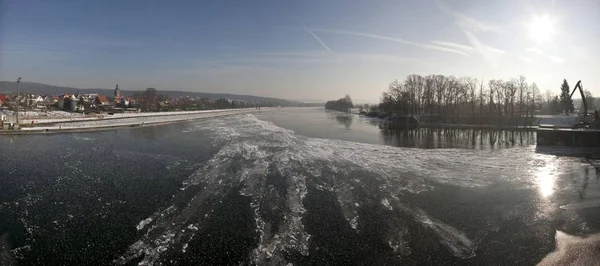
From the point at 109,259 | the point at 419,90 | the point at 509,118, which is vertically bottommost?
the point at 109,259

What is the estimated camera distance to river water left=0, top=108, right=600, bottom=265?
9352 mm

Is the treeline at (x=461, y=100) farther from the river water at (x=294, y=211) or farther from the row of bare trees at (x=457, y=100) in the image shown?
the river water at (x=294, y=211)

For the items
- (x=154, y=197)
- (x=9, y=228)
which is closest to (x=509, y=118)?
(x=154, y=197)

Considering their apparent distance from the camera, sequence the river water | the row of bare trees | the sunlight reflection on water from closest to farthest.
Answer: the river water < the sunlight reflection on water < the row of bare trees

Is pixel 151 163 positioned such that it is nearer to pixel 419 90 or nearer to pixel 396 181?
pixel 396 181

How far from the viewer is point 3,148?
2778 cm

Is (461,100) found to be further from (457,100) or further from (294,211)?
(294,211)

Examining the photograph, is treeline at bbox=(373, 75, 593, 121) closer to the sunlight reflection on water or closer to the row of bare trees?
the row of bare trees

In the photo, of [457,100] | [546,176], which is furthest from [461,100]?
[546,176]

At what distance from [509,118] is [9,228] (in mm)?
75895

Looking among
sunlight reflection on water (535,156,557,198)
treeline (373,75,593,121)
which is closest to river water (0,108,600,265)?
sunlight reflection on water (535,156,557,198)

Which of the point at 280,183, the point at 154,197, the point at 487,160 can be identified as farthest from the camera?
the point at 487,160

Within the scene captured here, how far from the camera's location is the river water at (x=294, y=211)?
9.35 metres

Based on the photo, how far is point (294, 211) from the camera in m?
12.7
